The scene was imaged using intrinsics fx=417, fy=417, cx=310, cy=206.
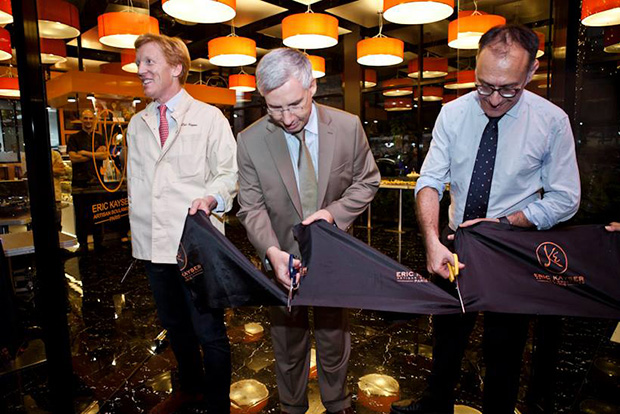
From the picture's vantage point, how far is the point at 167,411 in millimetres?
2098

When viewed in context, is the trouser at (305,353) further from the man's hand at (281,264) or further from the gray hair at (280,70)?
the gray hair at (280,70)

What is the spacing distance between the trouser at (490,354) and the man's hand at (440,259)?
0.57 feet

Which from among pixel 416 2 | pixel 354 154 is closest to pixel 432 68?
pixel 416 2

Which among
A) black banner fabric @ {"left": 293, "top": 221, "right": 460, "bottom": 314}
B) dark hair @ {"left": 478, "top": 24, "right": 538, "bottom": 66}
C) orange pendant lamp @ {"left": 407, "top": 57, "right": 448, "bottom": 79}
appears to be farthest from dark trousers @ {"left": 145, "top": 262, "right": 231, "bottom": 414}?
orange pendant lamp @ {"left": 407, "top": 57, "right": 448, "bottom": 79}

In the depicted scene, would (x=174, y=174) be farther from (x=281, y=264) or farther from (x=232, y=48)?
(x=232, y=48)

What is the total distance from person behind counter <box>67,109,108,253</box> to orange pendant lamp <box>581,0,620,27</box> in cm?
581

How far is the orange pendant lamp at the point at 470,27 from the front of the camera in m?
4.63

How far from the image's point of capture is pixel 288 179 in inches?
68.7

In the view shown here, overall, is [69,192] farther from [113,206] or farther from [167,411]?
[167,411]

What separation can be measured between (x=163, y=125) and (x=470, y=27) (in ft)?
13.3

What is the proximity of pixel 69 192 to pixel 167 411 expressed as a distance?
15.9 ft

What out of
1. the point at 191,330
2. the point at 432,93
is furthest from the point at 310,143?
the point at 432,93

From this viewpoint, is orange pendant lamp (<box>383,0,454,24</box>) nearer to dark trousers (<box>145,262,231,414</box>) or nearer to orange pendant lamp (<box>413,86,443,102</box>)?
dark trousers (<box>145,262,231,414</box>)

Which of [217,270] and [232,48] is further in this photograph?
[232,48]
